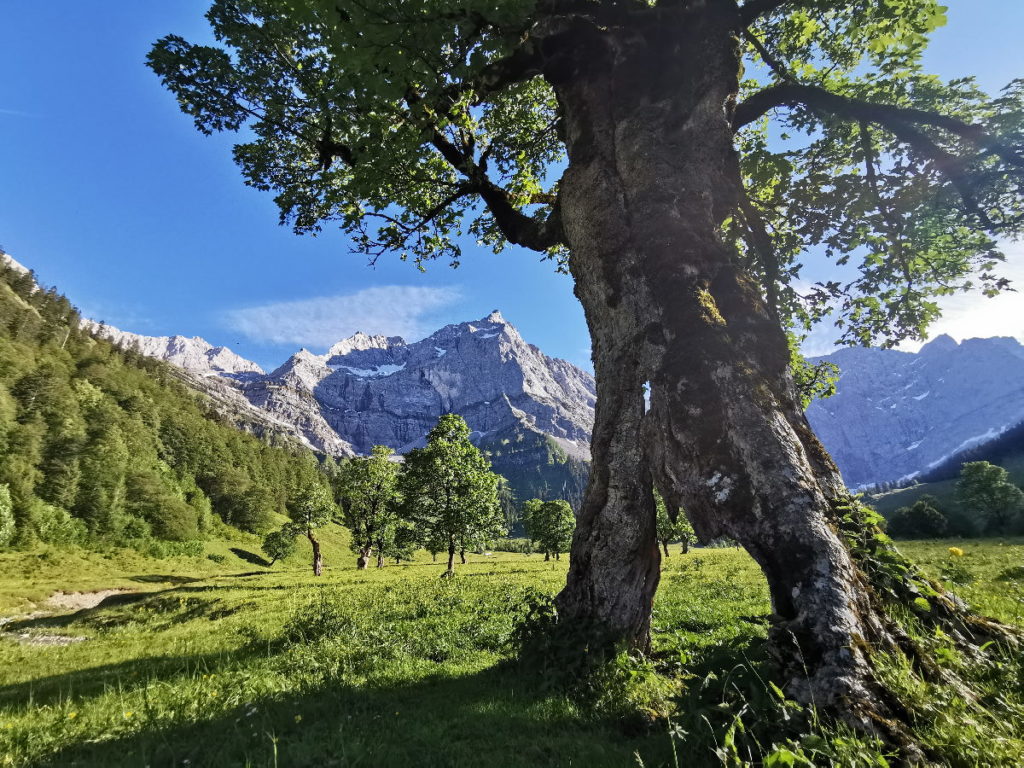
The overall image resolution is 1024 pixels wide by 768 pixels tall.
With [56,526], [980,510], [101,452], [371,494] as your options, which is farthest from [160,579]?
[980,510]

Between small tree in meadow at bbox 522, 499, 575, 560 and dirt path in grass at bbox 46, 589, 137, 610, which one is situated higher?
small tree in meadow at bbox 522, 499, 575, 560

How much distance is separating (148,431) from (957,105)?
484 feet

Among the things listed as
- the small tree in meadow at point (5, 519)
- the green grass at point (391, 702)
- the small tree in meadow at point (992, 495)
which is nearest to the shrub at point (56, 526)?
the small tree in meadow at point (5, 519)

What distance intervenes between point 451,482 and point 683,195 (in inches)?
1464

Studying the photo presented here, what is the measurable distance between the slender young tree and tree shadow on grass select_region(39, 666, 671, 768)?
187cm

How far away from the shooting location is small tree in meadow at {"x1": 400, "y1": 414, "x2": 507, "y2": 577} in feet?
138

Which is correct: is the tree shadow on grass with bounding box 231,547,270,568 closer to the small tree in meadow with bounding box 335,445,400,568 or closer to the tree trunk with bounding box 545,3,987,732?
the small tree in meadow with bounding box 335,445,400,568

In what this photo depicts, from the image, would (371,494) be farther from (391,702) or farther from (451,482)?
(391,702)

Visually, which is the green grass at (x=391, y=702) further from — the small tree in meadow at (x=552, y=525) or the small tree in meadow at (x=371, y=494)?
the small tree in meadow at (x=552, y=525)

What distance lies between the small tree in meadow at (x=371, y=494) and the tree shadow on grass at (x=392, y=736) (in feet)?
168

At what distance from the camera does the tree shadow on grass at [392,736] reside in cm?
445

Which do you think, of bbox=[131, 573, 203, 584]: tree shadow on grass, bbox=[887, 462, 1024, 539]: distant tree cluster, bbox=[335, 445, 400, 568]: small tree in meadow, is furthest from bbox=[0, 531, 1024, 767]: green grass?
bbox=[887, 462, 1024, 539]: distant tree cluster

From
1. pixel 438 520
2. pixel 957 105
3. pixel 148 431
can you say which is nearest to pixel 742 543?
pixel 957 105

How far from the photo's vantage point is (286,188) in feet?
43.2
